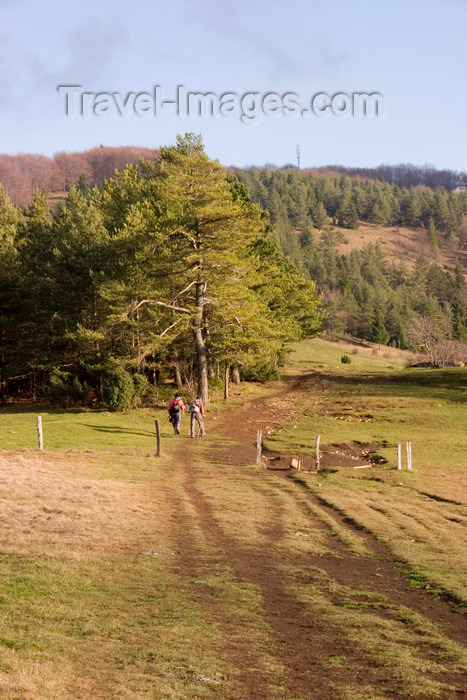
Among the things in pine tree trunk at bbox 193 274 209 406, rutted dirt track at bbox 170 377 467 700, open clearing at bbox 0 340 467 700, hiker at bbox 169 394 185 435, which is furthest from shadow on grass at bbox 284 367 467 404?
rutted dirt track at bbox 170 377 467 700

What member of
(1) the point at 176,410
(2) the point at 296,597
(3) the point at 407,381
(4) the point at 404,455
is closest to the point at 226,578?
(2) the point at 296,597

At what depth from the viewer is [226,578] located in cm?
1217

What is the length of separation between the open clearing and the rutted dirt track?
3 cm

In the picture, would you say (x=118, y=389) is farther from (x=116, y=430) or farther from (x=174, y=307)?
(x=116, y=430)

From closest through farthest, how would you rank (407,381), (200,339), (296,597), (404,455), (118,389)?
1. (296,597)
2. (404,455)
3. (118,389)
4. (200,339)
5. (407,381)

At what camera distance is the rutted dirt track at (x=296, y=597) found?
8086 mm

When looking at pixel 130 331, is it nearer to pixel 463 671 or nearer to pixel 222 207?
pixel 222 207

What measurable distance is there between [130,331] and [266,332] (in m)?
8.94

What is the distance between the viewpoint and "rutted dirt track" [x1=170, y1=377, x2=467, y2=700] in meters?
8.09

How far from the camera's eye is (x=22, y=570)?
1139cm

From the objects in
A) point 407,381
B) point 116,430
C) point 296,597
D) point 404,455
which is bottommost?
point 404,455

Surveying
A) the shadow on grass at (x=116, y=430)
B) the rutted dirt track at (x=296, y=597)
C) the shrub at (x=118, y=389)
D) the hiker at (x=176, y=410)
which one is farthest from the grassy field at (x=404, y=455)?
the shrub at (x=118, y=389)

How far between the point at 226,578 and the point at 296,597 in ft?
4.73

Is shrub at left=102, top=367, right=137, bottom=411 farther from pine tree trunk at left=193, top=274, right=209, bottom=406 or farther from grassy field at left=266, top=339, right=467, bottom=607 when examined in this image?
grassy field at left=266, top=339, right=467, bottom=607
